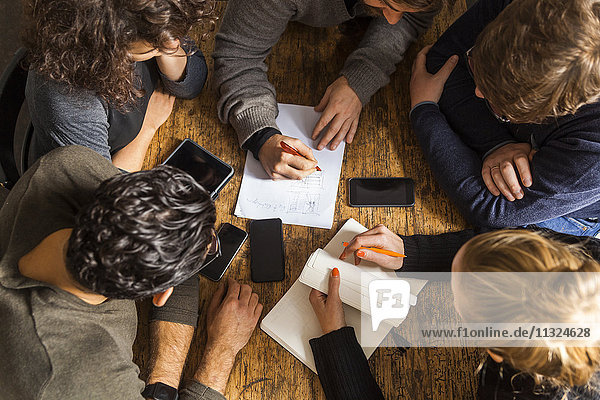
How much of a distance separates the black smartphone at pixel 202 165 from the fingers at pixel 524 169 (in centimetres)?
65

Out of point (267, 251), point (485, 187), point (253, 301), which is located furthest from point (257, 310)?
point (485, 187)

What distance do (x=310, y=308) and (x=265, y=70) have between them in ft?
2.00

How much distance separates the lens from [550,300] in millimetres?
734

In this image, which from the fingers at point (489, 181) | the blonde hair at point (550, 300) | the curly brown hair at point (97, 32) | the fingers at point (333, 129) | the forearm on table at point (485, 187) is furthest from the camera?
the fingers at point (333, 129)

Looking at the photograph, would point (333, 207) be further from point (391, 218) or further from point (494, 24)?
point (494, 24)

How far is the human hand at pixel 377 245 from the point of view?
104cm

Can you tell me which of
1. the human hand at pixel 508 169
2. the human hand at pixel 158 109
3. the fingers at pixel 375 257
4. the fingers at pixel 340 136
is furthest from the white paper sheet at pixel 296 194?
the human hand at pixel 508 169

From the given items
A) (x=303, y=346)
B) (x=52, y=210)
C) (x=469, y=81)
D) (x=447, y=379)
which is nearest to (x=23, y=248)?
(x=52, y=210)

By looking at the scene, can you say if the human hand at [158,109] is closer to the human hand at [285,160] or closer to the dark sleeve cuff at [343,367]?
the human hand at [285,160]

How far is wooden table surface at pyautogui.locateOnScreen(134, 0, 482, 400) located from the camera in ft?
3.32

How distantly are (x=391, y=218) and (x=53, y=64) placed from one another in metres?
0.78

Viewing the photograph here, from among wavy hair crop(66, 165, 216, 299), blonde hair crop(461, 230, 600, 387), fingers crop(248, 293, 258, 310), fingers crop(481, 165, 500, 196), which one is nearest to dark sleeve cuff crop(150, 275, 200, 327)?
fingers crop(248, 293, 258, 310)

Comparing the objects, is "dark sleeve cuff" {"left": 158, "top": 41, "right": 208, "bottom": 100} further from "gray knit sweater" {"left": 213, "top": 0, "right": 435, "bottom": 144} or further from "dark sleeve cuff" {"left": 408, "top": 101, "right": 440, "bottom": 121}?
"dark sleeve cuff" {"left": 408, "top": 101, "right": 440, "bottom": 121}

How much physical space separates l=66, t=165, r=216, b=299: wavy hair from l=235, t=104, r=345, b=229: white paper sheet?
34cm
